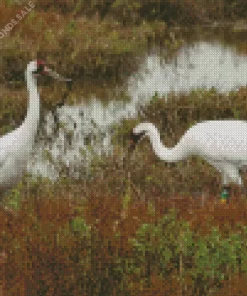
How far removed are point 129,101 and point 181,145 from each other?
4923mm

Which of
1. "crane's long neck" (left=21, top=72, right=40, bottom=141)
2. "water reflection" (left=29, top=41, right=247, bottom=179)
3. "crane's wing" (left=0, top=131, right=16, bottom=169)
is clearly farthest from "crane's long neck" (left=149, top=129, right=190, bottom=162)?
"crane's wing" (left=0, top=131, right=16, bottom=169)

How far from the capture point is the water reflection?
936 cm

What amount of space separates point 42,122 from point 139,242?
5.57 meters

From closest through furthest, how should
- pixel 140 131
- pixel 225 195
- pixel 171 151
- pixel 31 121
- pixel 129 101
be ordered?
1. pixel 31 121
2. pixel 225 195
3. pixel 171 151
4. pixel 140 131
5. pixel 129 101

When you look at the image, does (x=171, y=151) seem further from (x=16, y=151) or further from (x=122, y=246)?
(x=122, y=246)

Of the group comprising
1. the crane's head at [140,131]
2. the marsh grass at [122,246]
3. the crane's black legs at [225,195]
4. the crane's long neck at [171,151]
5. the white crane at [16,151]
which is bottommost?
the marsh grass at [122,246]

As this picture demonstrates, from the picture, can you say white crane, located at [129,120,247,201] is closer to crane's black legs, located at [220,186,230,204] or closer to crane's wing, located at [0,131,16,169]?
crane's black legs, located at [220,186,230,204]

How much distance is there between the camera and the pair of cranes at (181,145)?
23.0 ft

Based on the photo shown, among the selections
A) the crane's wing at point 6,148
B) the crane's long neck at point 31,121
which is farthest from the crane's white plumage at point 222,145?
the crane's wing at point 6,148

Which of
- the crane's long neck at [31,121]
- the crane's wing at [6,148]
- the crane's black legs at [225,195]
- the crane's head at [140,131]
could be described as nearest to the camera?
the crane's wing at [6,148]

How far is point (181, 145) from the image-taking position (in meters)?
8.39

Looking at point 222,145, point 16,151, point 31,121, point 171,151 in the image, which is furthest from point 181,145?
point 16,151

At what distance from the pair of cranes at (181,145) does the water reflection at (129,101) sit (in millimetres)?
→ 943

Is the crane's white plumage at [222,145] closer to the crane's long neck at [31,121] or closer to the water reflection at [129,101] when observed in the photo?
the water reflection at [129,101]
